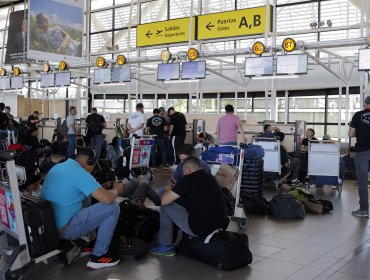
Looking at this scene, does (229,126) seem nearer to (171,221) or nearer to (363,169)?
(363,169)

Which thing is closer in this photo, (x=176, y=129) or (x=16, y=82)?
(x=176, y=129)

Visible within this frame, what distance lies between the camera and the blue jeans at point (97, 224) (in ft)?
12.1

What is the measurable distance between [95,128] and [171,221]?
7557 millimetres

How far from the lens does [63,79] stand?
1706 cm

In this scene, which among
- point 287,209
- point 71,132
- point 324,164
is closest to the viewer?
point 287,209

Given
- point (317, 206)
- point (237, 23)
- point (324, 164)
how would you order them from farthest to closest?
point (237, 23) < point (324, 164) < point (317, 206)

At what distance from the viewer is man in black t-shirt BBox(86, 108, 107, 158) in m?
11.4

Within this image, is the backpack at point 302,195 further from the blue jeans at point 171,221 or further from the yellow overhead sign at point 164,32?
the yellow overhead sign at point 164,32

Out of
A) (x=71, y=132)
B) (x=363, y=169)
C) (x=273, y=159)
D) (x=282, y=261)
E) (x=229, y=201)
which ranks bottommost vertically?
(x=282, y=261)

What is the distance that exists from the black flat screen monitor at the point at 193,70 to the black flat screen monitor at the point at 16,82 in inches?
338

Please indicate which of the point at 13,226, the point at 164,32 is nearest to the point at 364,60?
the point at 164,32

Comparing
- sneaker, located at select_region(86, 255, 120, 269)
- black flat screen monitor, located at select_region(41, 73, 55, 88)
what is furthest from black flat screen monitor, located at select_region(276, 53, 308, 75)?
black flat screen monitor, located at select_region(41, 73, 55, 88)

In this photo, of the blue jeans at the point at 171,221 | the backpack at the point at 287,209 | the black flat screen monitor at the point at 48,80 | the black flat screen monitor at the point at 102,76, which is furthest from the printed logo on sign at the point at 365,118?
the black flat screen monitor at the point at 48,80

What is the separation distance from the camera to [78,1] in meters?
12.0
